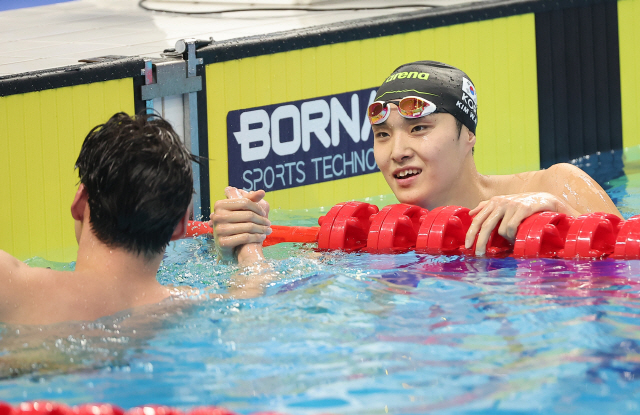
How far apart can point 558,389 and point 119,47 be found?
4.19 metres

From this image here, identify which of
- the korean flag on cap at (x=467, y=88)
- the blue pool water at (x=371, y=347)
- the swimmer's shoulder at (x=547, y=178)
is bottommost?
the blue pool water at (x=371, y=347)

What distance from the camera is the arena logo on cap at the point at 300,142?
469cm

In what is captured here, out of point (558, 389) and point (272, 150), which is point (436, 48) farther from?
point (558, 389)

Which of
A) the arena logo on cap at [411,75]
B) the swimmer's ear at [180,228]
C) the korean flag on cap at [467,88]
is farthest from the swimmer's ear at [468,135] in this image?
the swimmer's ear at [180,228]

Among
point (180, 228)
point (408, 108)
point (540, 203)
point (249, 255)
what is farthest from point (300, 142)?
point (180, 228)

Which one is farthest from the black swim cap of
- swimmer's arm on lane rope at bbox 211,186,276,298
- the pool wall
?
the pool wall

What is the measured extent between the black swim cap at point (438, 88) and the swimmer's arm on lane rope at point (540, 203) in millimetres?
352

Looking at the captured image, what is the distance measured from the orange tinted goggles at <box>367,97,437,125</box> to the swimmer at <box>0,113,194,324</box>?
3.69 feet

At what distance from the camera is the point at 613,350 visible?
1.96 m

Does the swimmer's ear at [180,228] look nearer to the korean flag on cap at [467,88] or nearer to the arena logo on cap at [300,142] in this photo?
the korean flag on cap at [467,88]

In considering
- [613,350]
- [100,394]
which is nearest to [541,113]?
[613,350]

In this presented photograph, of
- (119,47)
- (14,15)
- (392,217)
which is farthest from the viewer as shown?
(14,15)

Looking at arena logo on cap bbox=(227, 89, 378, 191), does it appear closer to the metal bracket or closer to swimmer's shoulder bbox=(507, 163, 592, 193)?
the metal bracket

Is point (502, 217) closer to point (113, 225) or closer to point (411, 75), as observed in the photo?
point (411, 75)
